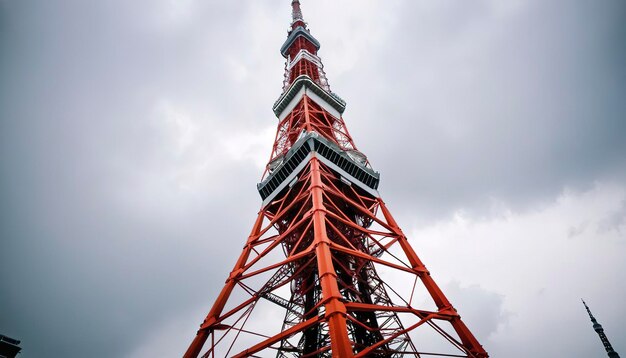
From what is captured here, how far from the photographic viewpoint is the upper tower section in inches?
1270

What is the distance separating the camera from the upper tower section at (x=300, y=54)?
106 ft

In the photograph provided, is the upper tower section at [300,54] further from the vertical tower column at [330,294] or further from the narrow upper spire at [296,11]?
the vertical tower column at [330,294]

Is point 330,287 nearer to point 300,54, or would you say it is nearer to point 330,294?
point 330,294

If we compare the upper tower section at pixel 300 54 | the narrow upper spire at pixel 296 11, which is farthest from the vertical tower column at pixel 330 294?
the narrow upper spire at pixel 296 11

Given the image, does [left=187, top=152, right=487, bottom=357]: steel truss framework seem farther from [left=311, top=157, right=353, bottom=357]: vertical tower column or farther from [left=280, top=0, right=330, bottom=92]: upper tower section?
[left=280, top=0, right=330, bottom=92]: upper tower section

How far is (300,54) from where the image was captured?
113 feet

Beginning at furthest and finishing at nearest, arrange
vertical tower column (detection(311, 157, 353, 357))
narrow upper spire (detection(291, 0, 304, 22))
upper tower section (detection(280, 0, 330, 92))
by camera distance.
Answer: narrow upper spire (detection(291, 0, 304, 22)), upper tower section (detection(280, 0, 330, 92)), vertical tower column (detection(311, 157, 353, 357))

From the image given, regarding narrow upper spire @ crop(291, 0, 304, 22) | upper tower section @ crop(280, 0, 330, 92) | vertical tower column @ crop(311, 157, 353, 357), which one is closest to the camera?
vertical tower column @ crop(311, 157, 353, 357)

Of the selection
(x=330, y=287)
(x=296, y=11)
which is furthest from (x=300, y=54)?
(x=330, y=287)

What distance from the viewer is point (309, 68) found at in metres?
32.8

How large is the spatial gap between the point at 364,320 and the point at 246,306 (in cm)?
696

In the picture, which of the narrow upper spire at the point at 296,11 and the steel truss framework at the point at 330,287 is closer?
the steel truss framework at the point at 330,287

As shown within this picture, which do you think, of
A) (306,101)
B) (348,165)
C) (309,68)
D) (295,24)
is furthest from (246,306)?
(295,24)

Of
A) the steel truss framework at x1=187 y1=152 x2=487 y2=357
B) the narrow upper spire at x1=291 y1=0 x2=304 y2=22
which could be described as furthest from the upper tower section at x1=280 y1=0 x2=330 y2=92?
the steel truss framework at x1=187 y1=152 x2=487 y2=357
